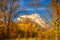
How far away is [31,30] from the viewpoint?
34.7 feet

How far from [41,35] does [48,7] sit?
5.62ft

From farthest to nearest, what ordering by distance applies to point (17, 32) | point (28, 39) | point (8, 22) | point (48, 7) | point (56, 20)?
point (17, 32)
point (28, 39)
point (8, 22)
point (48, 7)
point (56, 20)

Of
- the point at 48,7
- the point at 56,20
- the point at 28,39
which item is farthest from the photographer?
the point at 28,39

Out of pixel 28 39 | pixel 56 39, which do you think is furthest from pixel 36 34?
pixel 56 39

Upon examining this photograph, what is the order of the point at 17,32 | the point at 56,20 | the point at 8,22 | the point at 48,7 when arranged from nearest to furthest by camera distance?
the point at 56,20 < the point at 48,7 < the point at 8,22 < the point at 17,32

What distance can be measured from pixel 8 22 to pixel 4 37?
130 cm

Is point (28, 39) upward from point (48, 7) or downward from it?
downward

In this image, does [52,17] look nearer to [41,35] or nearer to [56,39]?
[56,39]

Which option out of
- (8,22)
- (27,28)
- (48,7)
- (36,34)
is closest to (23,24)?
(27,28)

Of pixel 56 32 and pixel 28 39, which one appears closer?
pixel 56 32

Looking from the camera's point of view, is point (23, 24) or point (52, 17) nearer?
point (52, 17)

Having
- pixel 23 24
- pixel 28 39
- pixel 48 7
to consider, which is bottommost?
pixel 28 39

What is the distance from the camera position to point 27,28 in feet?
34.4

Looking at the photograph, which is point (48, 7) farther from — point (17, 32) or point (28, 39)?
point (17, 32)
